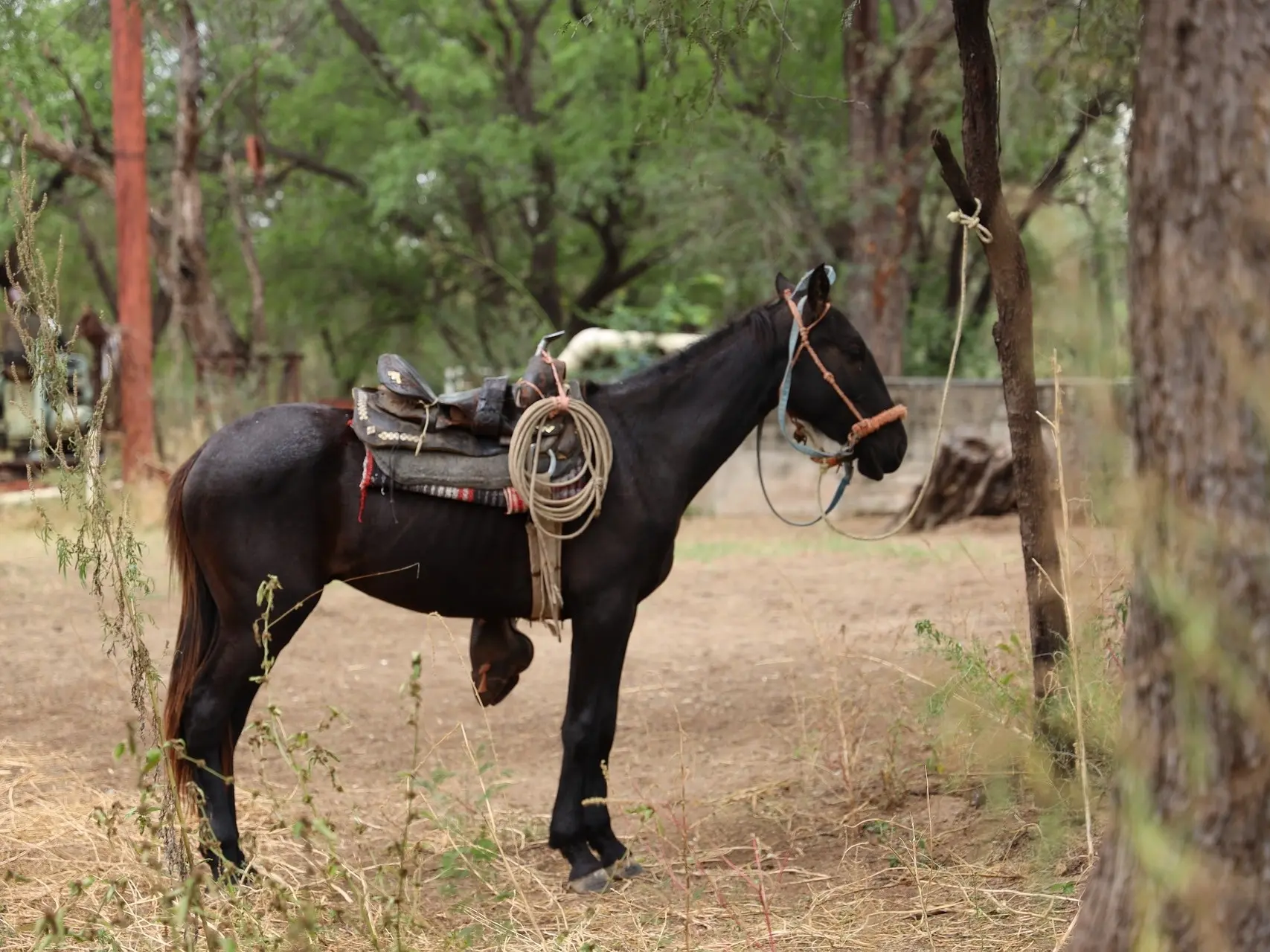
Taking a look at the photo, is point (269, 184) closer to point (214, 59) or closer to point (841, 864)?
point (214, 59)

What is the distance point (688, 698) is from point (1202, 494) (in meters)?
5.14

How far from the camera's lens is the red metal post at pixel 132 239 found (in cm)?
1443

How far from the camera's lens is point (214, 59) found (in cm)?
2233

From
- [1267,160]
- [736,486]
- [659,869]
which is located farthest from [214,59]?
[1267,160]

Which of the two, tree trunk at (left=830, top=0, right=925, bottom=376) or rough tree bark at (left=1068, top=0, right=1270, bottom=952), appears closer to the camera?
rough tree bark at (left=1068, top=0, right=1270, bottom=952)

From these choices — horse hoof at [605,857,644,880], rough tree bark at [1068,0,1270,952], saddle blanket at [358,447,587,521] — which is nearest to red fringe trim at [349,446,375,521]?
saddle blanket at [358,447,587,521]

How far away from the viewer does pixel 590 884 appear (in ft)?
13.9

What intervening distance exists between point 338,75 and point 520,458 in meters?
20.1

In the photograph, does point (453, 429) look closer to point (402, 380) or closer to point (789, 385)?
point (402, 380)

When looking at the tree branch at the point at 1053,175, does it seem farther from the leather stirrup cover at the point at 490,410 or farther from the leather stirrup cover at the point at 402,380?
the leather stirrup cover at the point at 402,380

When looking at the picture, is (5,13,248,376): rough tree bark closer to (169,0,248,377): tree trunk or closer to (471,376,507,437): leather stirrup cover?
(169,0,248,377): tree trunk

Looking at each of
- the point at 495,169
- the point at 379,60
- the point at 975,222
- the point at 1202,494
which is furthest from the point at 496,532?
the point at 379,60

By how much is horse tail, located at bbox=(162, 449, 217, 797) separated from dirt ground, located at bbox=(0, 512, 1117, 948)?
83 cm

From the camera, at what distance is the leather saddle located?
438cm
